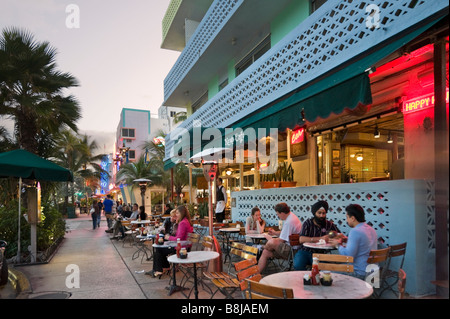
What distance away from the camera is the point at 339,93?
585cm

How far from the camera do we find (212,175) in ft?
24.4

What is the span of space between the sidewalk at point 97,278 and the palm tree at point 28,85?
16.2 ft

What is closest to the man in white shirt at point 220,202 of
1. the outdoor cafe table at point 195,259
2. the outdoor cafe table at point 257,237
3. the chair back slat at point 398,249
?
the outdoor cafe table at point 257,237

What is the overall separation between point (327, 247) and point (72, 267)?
6.82m

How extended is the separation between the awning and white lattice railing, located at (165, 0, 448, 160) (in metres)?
0.21

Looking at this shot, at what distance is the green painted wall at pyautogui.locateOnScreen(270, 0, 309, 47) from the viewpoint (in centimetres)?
950

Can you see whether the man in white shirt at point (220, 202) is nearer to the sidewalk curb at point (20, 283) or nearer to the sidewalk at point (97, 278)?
the sidewalk at point (97, 278)

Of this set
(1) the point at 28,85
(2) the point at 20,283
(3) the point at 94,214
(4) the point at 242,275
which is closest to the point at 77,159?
(3) the point at 94,214

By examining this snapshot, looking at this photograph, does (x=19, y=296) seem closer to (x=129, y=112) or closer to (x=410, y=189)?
(x=410, y=189)

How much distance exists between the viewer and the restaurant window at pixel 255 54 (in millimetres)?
12104

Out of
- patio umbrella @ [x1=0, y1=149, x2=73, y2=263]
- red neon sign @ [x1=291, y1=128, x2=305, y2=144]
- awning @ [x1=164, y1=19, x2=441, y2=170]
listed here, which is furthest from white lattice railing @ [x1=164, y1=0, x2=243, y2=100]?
patio umbrella @ [x1=0, y1=149, x2=73, y2=263]

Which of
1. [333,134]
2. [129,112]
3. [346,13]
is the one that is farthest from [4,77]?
[129,112]

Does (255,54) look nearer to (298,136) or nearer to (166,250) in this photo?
(298,136)

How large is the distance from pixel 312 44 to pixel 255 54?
525cm
